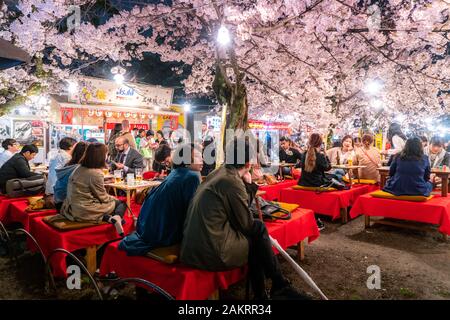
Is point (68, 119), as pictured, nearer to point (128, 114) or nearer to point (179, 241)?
point (128, 114)

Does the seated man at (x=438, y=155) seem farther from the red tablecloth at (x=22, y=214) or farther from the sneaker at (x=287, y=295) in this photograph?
the red tablecloth at (x=22, y=214)

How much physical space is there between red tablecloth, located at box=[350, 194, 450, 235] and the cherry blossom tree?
116 inches

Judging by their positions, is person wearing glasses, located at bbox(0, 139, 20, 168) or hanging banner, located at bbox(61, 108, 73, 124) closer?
person wearing glasses, located at bbox(0, 139, 20, 168)

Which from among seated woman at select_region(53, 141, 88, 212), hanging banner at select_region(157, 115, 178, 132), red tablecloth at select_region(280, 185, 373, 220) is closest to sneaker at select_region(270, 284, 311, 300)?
seated woman at select_region(53, 141, 88, 212)

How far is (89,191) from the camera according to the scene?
4961 mm

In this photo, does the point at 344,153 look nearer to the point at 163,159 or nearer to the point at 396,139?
the point at 396,139

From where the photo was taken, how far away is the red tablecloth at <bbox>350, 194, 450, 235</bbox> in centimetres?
630

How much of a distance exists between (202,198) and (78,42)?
958cm

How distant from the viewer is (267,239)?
3666mm

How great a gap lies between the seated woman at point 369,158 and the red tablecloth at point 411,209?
2.91 metres

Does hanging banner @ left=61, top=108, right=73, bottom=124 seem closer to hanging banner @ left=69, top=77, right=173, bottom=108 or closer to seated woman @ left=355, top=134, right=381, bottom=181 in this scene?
hanging banner @ left=69, top=77, right=173, bottom=108

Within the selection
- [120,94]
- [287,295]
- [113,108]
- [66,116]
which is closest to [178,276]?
[287,295]

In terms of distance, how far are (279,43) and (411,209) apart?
17.9 ft
